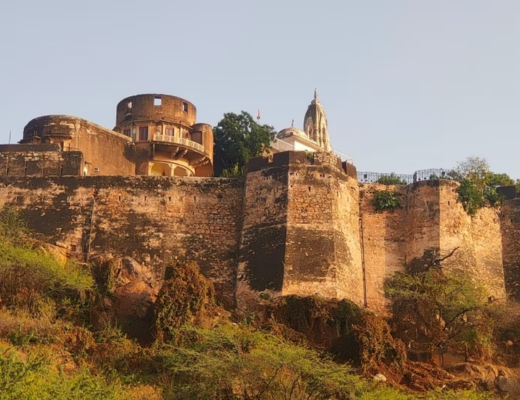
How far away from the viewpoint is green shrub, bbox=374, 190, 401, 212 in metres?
30.5

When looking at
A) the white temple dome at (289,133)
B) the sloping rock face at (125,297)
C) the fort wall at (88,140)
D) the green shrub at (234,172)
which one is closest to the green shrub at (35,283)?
the sloping rock face at (125,297)

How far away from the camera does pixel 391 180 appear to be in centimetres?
3148

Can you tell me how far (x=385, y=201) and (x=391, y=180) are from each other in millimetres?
1198

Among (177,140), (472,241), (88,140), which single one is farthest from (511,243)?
(88,140)

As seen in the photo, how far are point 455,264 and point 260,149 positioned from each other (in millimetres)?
8612

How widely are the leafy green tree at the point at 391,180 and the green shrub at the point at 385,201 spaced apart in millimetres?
678

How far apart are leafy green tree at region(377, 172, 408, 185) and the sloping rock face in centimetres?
759

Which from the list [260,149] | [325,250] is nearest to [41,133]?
[260,149]

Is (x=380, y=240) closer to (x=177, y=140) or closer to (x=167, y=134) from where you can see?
(x=177, y=140)

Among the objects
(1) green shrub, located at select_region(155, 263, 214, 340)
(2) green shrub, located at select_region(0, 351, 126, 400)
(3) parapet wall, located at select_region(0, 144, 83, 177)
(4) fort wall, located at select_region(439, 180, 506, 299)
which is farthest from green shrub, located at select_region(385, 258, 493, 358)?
(3) parapet wall, located at select_region(0, 144, 83, 177)

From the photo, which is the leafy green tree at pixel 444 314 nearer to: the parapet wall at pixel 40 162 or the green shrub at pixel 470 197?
the green shrub at pixel 470 197

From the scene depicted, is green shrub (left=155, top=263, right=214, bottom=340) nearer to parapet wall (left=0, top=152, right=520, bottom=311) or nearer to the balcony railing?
parapet wall (left=0, top=152, right=520, bottom=311)

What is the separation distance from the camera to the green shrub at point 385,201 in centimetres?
3047

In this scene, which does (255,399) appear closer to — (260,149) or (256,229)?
(256,229)
